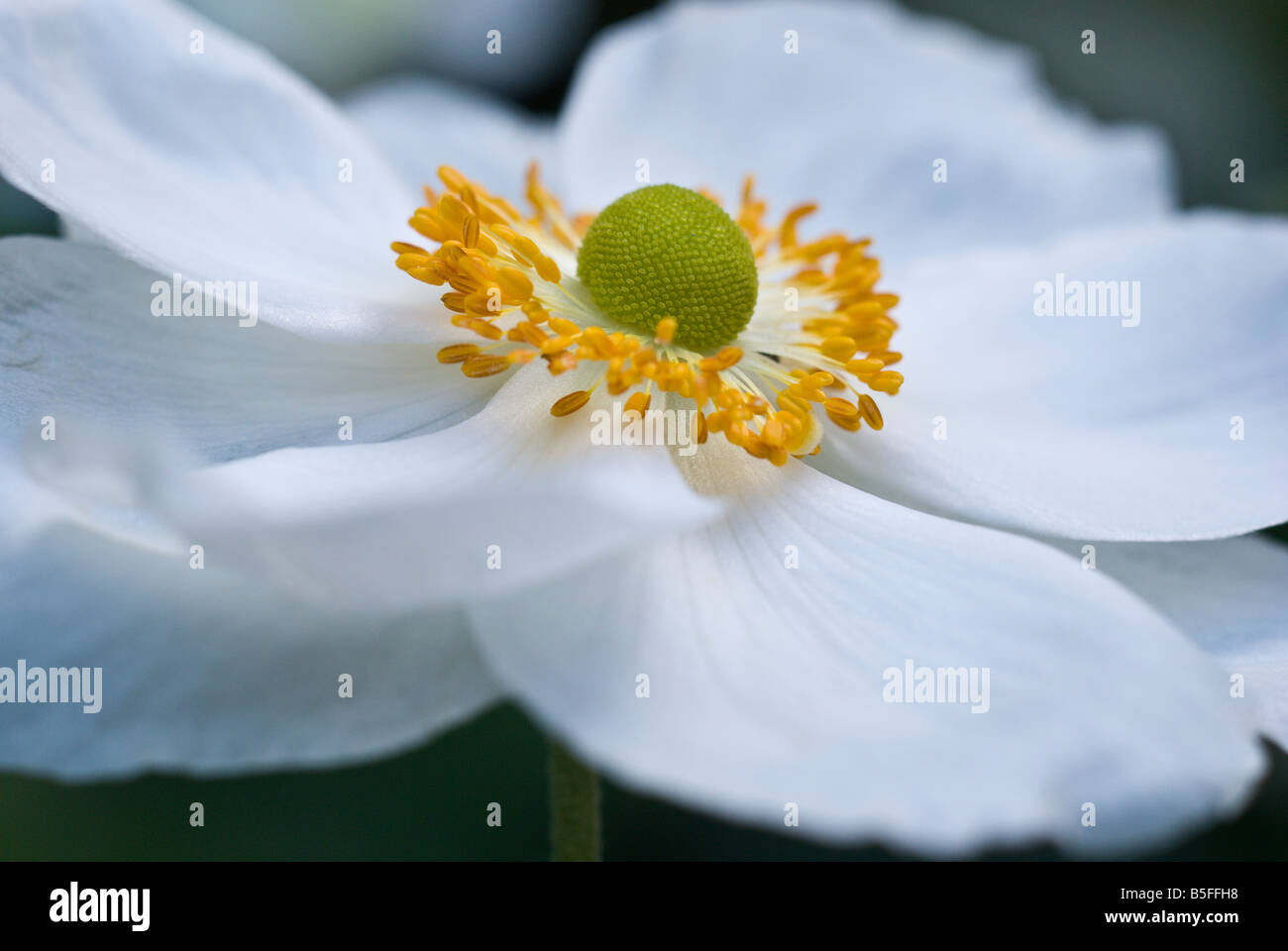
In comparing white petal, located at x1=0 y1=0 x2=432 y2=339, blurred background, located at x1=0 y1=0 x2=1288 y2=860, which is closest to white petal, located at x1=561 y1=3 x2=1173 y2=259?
blurred background, located at x1=0 y1=0 x2=1288 y2=860

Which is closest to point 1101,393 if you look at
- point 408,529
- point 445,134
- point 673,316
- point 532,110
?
point 673,316

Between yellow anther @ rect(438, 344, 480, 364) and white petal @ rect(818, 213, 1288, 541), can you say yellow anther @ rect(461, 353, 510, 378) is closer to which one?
yellow anther @ rect(438, 344, 480, 364)

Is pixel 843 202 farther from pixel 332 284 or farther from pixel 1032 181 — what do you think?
pixel 332 284

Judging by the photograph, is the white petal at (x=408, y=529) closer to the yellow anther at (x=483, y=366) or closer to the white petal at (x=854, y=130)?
the yellow anther at (x=483, y=366)

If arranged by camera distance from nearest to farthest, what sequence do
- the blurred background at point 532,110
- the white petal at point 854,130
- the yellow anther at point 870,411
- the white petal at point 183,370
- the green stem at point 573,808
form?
the green stem at point 573,808, the white petal at point 183,370, the yellow anther at point 870,411, the blurred background at point 532,110, the white petal at point 854,130

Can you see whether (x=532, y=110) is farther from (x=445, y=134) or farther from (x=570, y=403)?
(x=570, y=403)

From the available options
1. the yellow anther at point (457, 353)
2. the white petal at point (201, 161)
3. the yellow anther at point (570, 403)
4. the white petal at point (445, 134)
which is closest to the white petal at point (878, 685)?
the yellow anther at point (570, 403)
